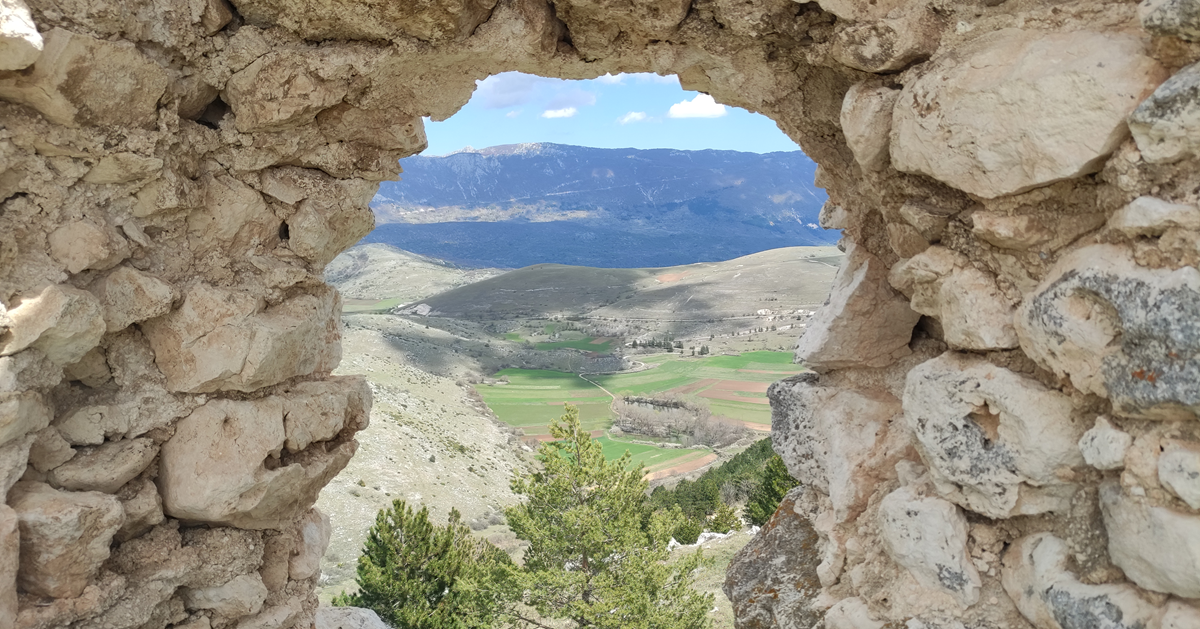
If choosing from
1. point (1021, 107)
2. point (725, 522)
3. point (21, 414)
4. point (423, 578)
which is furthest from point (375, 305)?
point (1021, 107)

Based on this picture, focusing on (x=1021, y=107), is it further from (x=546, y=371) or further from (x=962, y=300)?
(x=546, y=371)

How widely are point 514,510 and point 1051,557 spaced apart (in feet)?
39.5

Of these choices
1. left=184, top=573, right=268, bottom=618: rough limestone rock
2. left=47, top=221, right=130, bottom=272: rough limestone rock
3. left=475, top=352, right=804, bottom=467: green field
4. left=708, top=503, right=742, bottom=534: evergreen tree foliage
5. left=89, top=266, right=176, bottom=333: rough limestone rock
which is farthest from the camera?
left=475, top=352, right=804, bottom=467: green field

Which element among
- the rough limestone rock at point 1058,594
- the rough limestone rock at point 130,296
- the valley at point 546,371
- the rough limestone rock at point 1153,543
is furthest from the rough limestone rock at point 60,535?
the valley at point 546,371

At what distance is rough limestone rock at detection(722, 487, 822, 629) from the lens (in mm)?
5676

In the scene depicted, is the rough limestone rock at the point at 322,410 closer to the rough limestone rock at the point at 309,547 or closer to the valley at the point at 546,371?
the rough limestone rock at the point at 309,547

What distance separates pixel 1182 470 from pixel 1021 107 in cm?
190

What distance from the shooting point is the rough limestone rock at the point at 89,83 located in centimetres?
444

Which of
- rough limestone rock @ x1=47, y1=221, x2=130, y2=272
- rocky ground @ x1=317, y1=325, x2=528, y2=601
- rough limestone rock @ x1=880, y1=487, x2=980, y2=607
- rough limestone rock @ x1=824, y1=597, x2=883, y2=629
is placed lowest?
rocky ground @ x1=317, y1=325, x2=528, y2=601

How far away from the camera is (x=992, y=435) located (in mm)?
4281

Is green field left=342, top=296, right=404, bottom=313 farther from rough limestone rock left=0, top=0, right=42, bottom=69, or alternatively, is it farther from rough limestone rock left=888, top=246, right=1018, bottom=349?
rough limestone rock left=888, top=246, right=1018, bottom=349

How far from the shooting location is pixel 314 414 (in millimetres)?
6051

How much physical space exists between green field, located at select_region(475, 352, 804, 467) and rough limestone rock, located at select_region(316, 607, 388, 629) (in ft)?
133

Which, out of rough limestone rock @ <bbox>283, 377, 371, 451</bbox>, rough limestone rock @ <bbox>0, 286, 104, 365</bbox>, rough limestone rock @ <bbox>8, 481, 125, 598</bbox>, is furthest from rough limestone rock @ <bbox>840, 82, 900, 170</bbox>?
rough limestone rock @ <bbox>8, 481, 125, 598</bbox>
